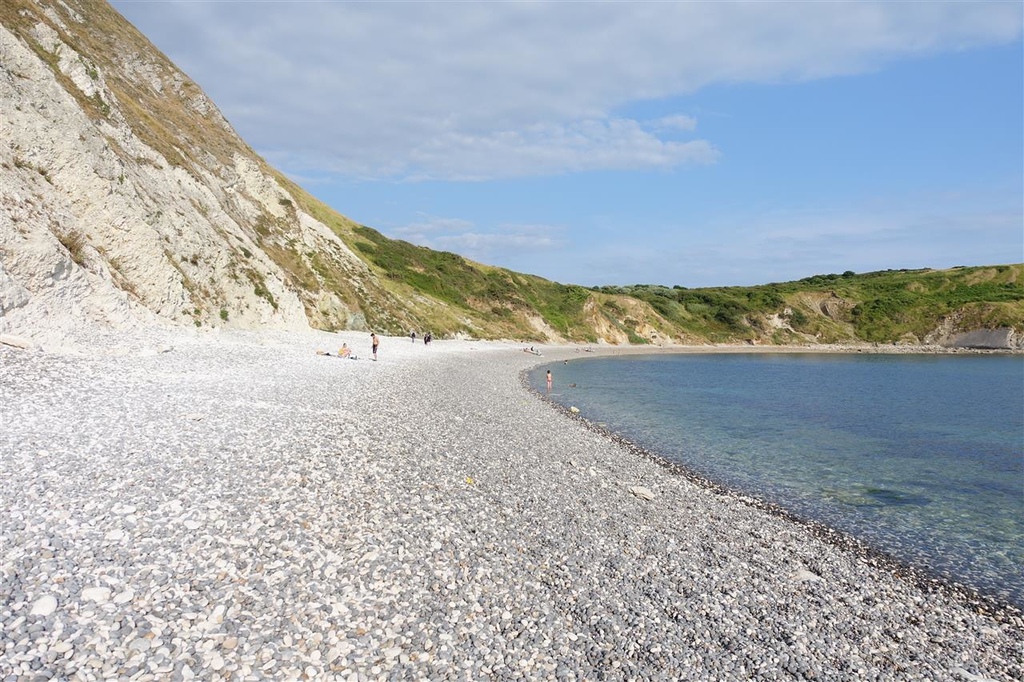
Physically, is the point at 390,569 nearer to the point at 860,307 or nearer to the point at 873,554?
the point at 873,554

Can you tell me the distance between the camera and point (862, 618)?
9906 millimetres

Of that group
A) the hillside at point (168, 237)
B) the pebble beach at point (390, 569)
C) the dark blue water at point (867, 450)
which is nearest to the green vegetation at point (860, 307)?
the hillside at point (168, 237)

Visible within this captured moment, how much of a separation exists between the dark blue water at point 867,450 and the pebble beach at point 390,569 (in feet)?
6.69

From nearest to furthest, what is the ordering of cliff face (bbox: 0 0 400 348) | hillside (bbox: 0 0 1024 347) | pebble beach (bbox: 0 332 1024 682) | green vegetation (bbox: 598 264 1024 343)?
pebble beach (bbox: 0 332 1024 682)
cliff face (bbox: 0 0 400 348)
hillside (bbox: 0 0 1024 347)
green vegetation (bbox: 598 264 1024 343)

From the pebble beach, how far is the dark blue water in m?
2.04

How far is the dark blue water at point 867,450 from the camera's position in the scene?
1464cm

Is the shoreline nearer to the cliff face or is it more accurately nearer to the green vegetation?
the cliff face

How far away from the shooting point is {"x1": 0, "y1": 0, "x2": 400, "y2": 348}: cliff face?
2498 cm

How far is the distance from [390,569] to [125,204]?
117 ft

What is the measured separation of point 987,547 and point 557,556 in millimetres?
11983

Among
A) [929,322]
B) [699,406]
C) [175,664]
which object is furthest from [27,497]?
[929,322]

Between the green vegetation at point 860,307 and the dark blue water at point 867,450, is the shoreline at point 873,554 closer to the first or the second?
the dark blue water at point 867,450

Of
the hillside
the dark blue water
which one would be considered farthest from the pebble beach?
the hillside

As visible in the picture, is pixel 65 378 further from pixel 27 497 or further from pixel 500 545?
pixel 500 545
